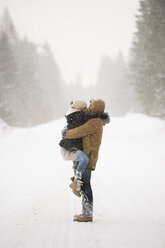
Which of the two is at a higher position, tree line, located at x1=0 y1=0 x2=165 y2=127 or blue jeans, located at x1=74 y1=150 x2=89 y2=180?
tree line, located at x1=0 y1=0 x2=165 y2=127

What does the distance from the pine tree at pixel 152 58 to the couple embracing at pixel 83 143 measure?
49.7ft

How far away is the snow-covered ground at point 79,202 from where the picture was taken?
321cm

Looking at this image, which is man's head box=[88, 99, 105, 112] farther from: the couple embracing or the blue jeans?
the blue jeans

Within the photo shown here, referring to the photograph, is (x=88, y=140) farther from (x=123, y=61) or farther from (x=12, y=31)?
(x=123, y=61)

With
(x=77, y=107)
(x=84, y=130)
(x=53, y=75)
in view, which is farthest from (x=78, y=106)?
(x=53, y=75)

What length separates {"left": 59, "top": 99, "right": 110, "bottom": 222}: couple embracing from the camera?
3.71 meters

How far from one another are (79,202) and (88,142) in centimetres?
188

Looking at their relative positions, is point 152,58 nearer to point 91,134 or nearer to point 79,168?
point 91,134

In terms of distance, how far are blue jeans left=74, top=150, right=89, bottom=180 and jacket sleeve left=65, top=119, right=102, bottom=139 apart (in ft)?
1.00

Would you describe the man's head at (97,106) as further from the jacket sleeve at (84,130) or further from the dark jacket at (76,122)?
the jacket sleeve at (84,130)

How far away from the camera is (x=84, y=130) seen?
3686mm

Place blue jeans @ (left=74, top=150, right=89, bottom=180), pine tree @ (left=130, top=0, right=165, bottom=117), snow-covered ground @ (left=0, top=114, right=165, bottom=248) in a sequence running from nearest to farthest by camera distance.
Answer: snow-covered ground @ (left=0, top=114, right=165, bottom=248)
blue jeans @ (left=74, top=150, right=89, bottom=180)
pine tree @ (left=130, top=0, right=165, bottom=117)

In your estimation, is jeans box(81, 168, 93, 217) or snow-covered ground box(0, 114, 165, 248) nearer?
snow-covered ground box(0, 114, 165, 248)

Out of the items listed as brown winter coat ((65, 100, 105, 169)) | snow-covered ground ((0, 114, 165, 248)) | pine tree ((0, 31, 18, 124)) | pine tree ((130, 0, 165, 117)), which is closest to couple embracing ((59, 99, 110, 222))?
brown winter coat ((65, 100, 105, 169))
